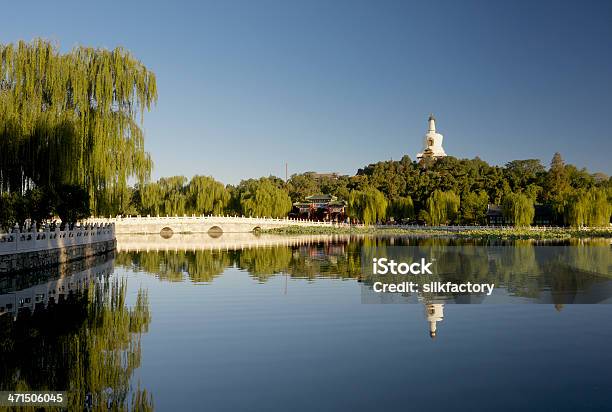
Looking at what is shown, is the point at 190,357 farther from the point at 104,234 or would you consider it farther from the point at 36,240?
the point at 104,234

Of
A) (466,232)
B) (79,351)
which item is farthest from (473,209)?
(79,351)

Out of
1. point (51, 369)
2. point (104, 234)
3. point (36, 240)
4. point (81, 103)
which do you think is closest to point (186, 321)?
point (51, 369)

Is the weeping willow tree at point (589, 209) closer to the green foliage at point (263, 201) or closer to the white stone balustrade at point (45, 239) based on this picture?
the green foliage at point (263, 201)

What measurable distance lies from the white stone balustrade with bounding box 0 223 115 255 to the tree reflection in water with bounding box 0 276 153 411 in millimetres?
3754

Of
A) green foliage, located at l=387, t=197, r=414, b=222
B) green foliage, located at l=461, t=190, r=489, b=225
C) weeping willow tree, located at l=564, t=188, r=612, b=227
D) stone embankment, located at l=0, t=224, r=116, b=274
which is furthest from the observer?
green foliage, located at l=387, t=197, r=414, b=222

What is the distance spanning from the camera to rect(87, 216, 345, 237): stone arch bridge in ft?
151

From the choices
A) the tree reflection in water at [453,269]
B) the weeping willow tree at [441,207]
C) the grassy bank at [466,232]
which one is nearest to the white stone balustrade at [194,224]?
the grassy bank at [466,232]

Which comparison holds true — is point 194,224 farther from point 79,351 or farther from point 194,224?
point 79,351

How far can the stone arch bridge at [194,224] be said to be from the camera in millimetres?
45969

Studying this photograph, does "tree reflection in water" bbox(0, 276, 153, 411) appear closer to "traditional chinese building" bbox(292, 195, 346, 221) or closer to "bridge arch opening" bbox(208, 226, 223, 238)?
"bridge arch opening" bbox(208, 226, 223, 238)

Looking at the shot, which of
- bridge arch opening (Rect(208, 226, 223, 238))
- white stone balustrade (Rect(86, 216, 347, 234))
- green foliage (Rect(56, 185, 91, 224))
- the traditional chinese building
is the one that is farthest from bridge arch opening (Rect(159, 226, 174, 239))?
green foliage (Rect(56, 185, 91, 224))

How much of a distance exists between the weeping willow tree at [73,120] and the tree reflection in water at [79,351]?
23.4 ft

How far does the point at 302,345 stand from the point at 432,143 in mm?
97059

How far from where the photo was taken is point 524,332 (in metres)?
8.30
